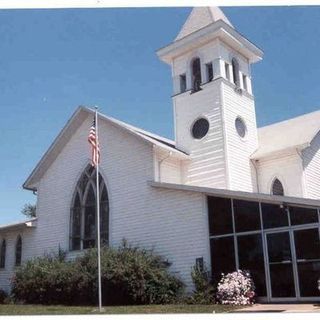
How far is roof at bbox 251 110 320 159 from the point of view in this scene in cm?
1898

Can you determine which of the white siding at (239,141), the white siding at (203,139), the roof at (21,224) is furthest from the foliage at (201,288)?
the roof at (21,224)

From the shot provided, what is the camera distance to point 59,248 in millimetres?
19922

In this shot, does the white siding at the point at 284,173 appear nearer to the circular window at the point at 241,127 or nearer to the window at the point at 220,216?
the circular window at the point at 241,127

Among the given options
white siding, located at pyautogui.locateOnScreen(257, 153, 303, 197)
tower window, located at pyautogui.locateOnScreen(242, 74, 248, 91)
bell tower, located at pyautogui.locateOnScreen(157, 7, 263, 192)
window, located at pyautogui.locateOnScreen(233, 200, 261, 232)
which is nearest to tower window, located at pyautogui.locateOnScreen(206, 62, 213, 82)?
bell tower, located at pyautogui.locateOnScreen(157, 7, 263, 192)

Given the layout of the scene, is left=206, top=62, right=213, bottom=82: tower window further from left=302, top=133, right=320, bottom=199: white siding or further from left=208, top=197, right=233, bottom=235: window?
left=208, top=197, right=233, bottom=235: window

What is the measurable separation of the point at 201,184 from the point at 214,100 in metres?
3.71

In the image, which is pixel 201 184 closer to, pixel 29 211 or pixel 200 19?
pixel 200 19

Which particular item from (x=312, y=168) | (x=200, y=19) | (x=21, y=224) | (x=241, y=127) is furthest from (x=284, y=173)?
(x=21, y=224)

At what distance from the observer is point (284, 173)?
19.1m

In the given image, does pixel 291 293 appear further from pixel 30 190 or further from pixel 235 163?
pixel 30 190

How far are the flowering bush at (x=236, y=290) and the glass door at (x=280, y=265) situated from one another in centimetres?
65

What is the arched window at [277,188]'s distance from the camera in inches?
765

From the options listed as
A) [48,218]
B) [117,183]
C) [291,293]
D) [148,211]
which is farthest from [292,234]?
[48,218]

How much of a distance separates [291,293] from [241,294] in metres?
1.37
